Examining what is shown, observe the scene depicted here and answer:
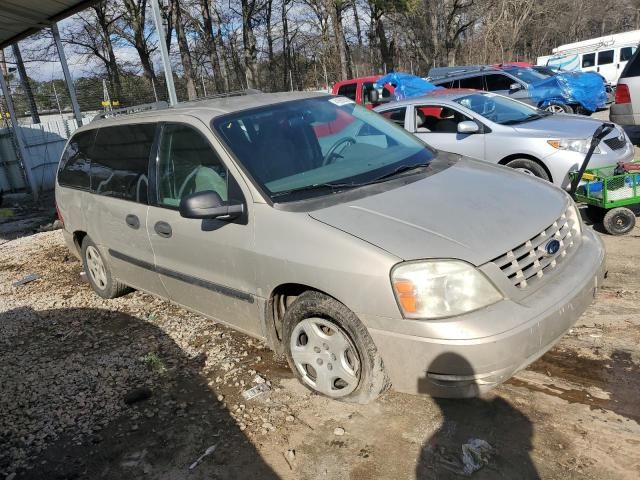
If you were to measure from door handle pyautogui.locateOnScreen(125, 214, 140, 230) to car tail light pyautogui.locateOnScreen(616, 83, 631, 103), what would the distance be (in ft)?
28.0

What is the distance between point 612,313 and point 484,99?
4791mm

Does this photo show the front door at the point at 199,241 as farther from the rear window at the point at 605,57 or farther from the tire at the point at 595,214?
the rear window at the point at 605,57

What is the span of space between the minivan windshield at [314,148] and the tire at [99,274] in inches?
87.3

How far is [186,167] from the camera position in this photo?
368cm

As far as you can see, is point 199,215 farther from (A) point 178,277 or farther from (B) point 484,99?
(B) point 484,99

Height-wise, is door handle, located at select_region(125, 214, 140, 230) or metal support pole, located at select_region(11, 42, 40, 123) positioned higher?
metal support pole, located at select_region(11, 42, 40, 123)

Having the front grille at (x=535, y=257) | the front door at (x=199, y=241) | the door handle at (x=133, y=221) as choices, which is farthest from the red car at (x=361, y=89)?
the front grille at (x=535, y=257)

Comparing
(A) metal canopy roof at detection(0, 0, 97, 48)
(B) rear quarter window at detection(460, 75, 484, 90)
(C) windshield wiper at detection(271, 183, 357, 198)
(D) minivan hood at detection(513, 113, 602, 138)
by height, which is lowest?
(D) minivan hood at detection(513, 113, 602, 138)

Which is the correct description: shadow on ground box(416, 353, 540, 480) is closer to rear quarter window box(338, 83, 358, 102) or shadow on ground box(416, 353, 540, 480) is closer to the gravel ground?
the gravel ground

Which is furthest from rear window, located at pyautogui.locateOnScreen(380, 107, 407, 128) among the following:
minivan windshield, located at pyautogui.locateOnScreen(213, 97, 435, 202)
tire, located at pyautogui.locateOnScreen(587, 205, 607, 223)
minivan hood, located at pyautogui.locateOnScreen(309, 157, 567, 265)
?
minivan hood, located at pyautogui.locateOnScreen(309, 157, 567, 265)

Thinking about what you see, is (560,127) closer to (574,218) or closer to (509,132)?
(509,132)

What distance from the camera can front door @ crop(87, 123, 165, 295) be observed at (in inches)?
157

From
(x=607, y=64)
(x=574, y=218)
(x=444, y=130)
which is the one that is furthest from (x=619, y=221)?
(x=607, y=64)

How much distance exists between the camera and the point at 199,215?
3078 mm
